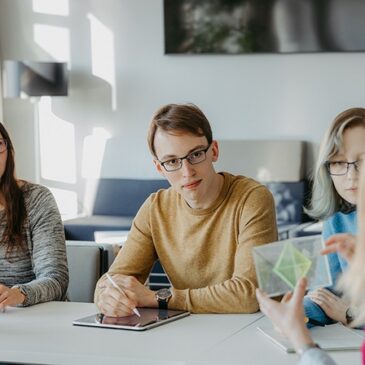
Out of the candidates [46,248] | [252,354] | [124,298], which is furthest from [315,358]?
[46,248]

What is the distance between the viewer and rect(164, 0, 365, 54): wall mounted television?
618 cm

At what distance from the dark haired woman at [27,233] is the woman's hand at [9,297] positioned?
0.16m

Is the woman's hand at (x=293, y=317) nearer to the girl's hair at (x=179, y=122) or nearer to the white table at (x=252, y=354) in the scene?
the white table at (x=252, y=354)

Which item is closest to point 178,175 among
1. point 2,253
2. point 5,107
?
point 2,253

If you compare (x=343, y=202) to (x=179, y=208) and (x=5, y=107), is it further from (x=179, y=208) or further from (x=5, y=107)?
(x=5, y=107)

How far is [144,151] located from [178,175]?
394cm

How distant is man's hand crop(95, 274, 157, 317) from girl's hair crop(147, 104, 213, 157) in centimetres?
42

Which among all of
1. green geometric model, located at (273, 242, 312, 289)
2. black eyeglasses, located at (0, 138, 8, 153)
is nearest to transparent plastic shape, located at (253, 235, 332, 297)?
green geometric model, located at (273, 242, 312, 289)

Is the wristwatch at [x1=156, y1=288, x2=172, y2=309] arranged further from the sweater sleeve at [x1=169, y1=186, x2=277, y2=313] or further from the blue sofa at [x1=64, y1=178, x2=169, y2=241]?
the blue sofa at [x1=64, y1=178, x2=169, y2=241]

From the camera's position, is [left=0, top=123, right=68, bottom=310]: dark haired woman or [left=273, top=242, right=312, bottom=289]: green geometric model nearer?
[left=273, top=242, right=312, bottom=289]: green geometric model

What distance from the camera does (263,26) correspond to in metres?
6.36

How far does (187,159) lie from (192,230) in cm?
24

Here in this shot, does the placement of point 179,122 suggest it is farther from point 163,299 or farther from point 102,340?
point 102,340

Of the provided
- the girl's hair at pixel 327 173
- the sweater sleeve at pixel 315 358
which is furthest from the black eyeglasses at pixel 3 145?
the sweater sleeve at pixel 315 358
